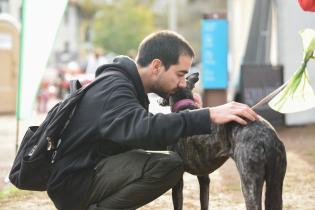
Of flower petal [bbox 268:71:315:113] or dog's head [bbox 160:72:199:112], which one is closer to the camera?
flower petal [bbox 268:71:315:113]

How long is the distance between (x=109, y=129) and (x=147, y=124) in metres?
0.24

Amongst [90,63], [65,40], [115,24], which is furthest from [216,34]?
[65,40]

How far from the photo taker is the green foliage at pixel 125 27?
73750 millimetres

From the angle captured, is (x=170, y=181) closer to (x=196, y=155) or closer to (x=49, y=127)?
(x=196, y=155)

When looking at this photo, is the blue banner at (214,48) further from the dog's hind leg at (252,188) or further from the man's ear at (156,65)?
the dog's hind leg at (252,188)

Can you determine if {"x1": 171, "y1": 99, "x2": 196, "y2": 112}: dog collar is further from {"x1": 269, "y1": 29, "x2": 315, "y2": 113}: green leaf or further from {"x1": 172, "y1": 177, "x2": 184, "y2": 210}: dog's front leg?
{"x1": 269, "y1": 29, "x2": 315, "y2": 113}: green leaf

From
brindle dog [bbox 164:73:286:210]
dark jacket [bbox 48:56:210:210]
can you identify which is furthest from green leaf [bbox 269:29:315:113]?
dark jacket [bbox 48:56:210:210]

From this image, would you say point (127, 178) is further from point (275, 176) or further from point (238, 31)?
point (238, 31)

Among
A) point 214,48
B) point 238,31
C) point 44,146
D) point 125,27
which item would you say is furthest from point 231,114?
point 125,27

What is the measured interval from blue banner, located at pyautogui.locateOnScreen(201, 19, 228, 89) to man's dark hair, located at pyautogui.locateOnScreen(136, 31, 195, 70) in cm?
1008

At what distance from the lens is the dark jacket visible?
353 cm

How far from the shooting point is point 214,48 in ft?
46.5

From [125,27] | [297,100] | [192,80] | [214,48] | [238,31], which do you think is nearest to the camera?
[297,100]

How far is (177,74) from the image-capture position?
3.92m
